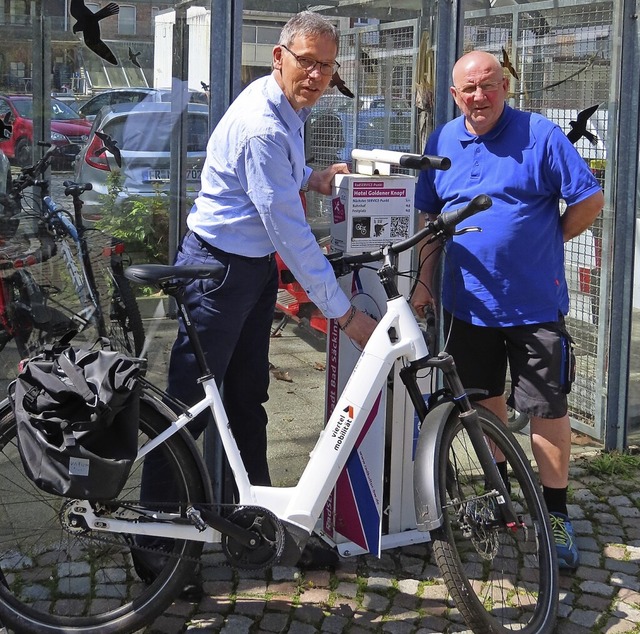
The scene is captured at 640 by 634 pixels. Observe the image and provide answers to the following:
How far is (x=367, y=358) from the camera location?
11.4ft

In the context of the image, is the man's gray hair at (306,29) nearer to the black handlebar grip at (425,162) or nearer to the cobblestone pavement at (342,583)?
the black handlebar grip at (425,162)

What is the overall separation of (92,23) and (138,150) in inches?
20.3

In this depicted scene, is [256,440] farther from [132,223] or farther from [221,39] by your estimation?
[221,39]

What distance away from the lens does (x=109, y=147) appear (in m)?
4.02

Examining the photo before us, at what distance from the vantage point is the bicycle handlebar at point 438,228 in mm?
3324

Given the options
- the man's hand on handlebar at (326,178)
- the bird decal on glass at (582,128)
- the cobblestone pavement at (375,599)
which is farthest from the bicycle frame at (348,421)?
the bird decal on glass at (582,128)

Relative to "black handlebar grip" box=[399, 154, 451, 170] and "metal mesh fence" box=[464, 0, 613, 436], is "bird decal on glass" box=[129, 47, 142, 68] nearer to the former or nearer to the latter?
"black handlebar grip" box=[399, 154, 451, 170]

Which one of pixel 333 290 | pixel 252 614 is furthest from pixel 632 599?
pixel 333 290

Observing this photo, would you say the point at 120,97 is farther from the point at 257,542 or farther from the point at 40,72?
the point at 257,542

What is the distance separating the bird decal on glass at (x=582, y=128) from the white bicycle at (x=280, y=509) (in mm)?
2206

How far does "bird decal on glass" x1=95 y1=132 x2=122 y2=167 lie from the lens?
3.99m

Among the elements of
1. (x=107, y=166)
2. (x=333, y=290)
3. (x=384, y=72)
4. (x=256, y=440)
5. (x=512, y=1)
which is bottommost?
(x=256, y=440)

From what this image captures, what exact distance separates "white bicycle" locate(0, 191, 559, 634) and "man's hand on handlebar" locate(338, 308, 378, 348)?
70 mm

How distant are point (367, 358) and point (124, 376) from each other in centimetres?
83
